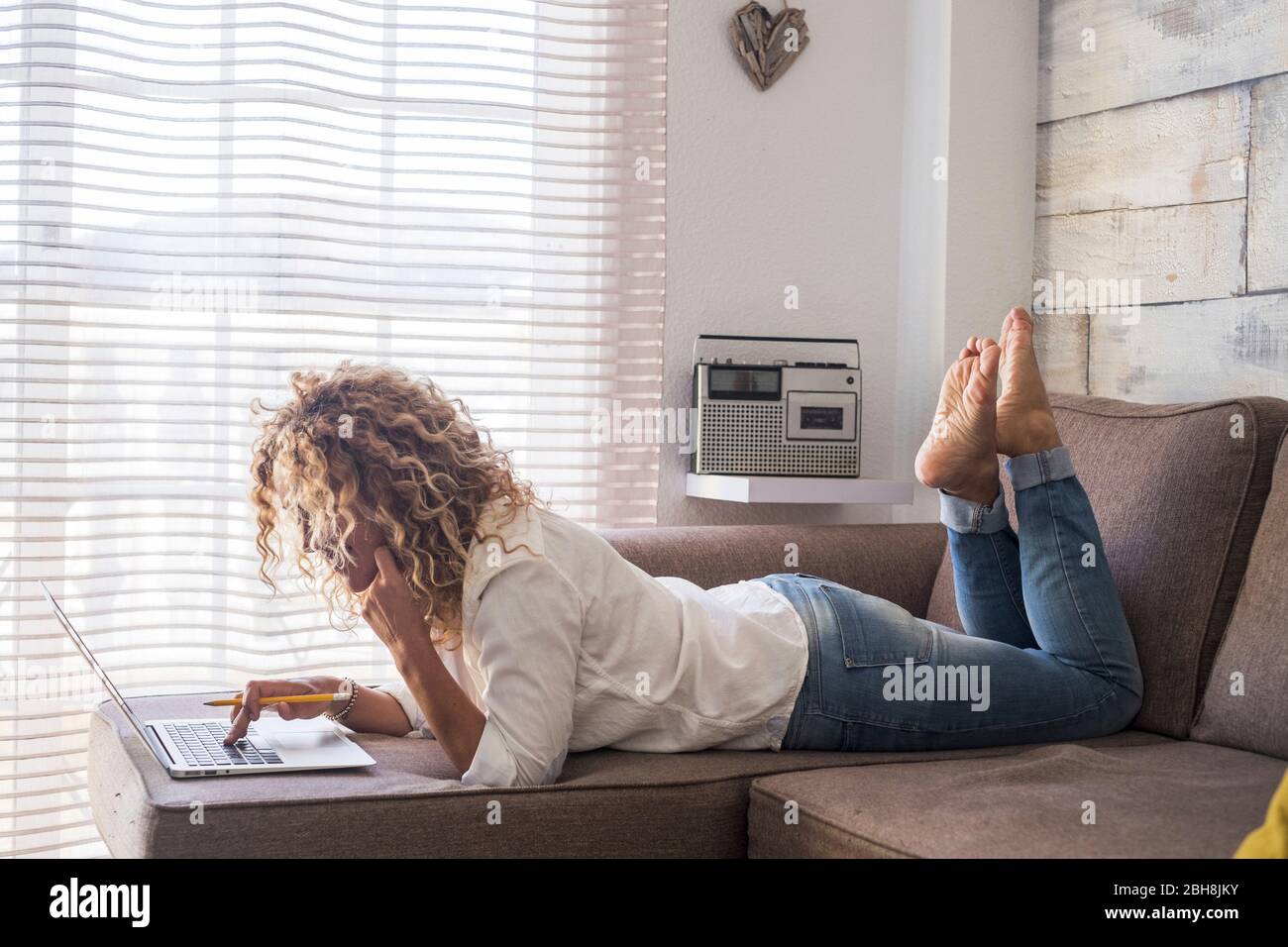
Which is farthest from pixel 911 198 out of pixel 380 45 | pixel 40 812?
pixel 40 812

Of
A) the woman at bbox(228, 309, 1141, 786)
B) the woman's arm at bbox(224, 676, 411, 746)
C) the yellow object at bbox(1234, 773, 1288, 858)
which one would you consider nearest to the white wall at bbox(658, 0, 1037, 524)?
the woman at bbox(228, 309, 1141, 786)

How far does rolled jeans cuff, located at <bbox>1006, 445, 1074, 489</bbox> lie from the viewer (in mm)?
1790

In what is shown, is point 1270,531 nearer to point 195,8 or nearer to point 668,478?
point 668,478

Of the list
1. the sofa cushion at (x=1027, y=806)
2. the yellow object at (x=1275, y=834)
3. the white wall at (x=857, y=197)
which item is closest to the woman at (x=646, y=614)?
the sofa cushion at (x=1027, y=806)

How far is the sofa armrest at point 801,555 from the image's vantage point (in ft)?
6.90

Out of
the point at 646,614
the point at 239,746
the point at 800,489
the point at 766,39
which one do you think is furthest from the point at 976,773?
the point at 766,39

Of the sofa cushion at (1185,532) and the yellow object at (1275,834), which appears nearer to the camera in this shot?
the yellow object at (1275,834)

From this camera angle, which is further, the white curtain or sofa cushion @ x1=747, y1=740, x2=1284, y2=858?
the white curtain

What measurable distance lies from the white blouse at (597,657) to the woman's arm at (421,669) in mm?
40

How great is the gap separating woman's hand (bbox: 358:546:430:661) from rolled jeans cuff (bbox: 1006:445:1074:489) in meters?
0.89

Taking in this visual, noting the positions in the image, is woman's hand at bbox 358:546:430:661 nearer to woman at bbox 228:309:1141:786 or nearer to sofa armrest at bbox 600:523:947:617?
woman at bbox 228:309:1141:786

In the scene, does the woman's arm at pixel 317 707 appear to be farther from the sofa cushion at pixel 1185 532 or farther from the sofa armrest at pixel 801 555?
the sofa cushion at pixel 1185 532

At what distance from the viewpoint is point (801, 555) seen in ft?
7.13

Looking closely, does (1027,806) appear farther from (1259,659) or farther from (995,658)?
(1259,659)
